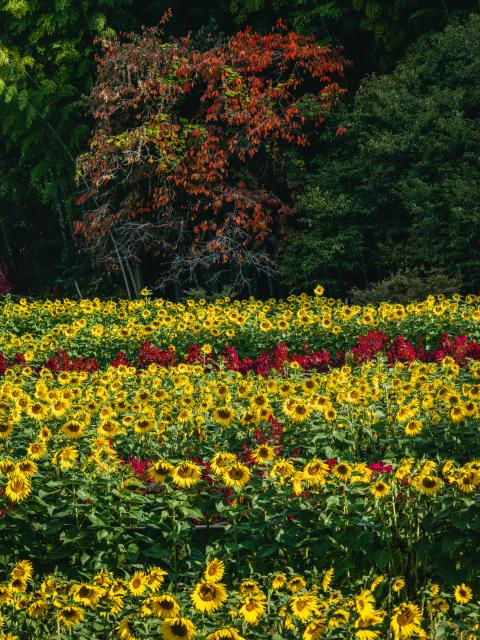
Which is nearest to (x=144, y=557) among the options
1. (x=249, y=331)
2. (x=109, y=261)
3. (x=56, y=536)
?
(x=56, y=536)

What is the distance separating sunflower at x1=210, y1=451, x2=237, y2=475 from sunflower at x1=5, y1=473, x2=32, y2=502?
2.35ft

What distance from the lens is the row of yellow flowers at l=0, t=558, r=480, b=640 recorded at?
202 centimetres

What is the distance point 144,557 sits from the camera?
3.09m

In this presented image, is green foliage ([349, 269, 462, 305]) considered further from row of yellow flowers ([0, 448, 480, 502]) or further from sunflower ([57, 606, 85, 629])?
sunflower ([57, 606, 85, 629])

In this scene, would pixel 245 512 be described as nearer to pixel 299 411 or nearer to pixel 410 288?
pixel 299 411

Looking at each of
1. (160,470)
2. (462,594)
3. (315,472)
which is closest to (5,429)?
(160,470)

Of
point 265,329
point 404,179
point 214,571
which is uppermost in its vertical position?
point 214,571

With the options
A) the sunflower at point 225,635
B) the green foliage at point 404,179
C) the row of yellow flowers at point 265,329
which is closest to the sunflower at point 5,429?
the sunflower at point 225,635

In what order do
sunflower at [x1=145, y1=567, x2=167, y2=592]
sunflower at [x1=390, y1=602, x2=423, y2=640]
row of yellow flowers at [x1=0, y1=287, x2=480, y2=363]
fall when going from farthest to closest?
1. row of yellow flowers at [x1=0, y1=287, x2=480, y2=363]
2. sunflower at [x1=145, y1=567, x2=167, y2=592]
3. sunflower at [x1=390, y1=602, x2=423, y2=640]

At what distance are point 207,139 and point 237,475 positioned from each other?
9.28 m

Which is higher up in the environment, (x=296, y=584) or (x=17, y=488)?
(x=17, y=488)

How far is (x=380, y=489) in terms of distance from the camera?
8.88 ft

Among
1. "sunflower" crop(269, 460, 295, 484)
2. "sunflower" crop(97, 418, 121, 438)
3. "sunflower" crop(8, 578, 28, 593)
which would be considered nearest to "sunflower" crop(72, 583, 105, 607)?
"sunflower" crop(8, 578, 28, 593)

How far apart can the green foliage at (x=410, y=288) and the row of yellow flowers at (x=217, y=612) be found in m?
6.42
